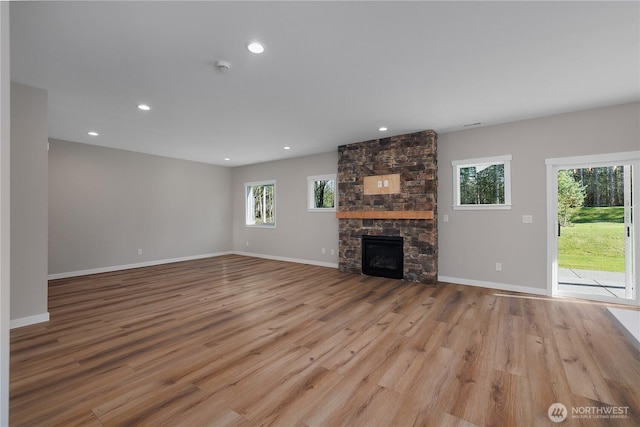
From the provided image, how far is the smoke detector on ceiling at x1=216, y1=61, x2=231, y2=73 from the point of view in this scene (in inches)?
100

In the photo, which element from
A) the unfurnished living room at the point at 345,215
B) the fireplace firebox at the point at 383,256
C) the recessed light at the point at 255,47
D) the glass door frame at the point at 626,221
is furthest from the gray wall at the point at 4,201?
the glass door frame at the point at 626,221

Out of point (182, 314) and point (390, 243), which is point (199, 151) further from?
point (390, 243)

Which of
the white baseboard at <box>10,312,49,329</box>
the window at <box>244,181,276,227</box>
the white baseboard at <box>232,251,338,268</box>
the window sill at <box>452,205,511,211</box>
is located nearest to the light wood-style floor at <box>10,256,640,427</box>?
the white baseboard at <box>10,312,49,329</box>

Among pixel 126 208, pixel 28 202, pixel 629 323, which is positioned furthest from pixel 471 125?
pixel 126 208

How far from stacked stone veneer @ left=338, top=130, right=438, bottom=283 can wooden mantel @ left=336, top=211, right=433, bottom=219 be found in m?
0.09

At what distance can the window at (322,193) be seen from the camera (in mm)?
6426

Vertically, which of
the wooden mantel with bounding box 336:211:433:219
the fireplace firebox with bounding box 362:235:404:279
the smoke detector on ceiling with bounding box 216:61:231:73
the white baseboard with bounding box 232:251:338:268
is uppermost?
the smoke detector on ceiling with bounding box 216:61:231:73

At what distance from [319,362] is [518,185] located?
4127 mm

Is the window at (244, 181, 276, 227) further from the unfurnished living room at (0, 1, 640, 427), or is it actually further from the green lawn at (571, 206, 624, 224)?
the green lawn at (571, 206, 624, 224)

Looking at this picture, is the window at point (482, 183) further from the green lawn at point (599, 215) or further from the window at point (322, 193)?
the window at point (322, 193)

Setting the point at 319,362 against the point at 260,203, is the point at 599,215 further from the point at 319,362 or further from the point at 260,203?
the point at 260,203

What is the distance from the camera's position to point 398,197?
16.6 feet

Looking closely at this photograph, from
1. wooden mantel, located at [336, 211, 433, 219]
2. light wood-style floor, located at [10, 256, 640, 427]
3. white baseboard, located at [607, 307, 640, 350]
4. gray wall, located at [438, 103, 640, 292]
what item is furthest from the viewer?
wooden mantel, located at [336, 211, 433, 219]

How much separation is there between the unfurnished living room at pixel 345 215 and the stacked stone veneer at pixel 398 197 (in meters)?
0.05
